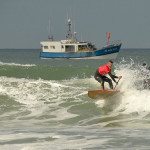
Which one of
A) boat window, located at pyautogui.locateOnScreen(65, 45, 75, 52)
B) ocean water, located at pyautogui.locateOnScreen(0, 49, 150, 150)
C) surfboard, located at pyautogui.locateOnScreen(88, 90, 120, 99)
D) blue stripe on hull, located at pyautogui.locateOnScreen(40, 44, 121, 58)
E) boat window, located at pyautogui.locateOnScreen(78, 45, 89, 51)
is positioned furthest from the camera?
boat window, located at pyautogui.locateOnScreen(65, 45, 75, 52)

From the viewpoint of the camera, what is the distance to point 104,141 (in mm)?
10945

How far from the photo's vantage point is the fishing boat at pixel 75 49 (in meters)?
61.8

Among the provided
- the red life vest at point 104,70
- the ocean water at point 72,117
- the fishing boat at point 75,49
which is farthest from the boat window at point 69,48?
the red life vest at point 104,70

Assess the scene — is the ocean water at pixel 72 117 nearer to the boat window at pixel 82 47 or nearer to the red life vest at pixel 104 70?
the red life vest at pixel 104 70

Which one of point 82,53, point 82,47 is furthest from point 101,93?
point 82,53

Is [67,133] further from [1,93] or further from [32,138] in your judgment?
[1,93]

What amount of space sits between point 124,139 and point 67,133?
5.37 feet

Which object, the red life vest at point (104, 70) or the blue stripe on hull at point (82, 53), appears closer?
the red life vest at point (104, 70)

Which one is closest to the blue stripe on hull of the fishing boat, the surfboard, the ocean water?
the fishing boat

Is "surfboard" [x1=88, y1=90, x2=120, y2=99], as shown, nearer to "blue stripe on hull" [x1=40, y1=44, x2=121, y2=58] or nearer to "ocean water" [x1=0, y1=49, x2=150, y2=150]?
"ocean water" [x1=0, y1=49, x2=150, y2=150]

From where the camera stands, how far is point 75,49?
2451 inches

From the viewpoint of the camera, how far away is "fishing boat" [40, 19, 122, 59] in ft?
203

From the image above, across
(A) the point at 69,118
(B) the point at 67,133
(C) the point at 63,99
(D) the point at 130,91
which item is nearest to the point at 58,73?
(C) the point at 63,99

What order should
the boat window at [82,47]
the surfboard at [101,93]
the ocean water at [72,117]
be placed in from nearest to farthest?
the ocean water at [72,117], the surfboard at [101,93], the boat window at [82,47]
